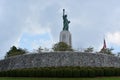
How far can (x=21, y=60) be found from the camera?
39906mm

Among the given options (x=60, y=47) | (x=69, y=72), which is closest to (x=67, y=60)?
(x=69, y=72)

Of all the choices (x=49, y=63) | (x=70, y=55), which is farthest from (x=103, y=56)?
(x=49, y=63)

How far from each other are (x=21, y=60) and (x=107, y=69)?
1168 centimetres

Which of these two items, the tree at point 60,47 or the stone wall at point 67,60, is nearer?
the stone wall at point 67,60

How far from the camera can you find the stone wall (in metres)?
37.9

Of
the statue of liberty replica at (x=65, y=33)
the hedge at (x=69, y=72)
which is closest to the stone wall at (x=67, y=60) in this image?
the hedge at (x=69, y=72)

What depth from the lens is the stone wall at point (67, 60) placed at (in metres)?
37.9

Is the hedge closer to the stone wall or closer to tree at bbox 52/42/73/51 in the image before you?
the stone wall

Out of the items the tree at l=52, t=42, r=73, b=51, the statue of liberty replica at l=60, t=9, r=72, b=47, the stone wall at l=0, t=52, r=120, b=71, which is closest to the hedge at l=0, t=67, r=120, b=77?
Answer: the stone wall at l=0, t=52, r=120, b=71

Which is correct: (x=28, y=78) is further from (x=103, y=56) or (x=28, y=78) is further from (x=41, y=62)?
(x=103, y=56)

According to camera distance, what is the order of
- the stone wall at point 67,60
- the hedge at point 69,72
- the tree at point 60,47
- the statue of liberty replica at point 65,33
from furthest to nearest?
the statue of liberty replica at point 65,33, the tree at point 60,47, the stone wall at point 67,60, the hedge at point 69,72

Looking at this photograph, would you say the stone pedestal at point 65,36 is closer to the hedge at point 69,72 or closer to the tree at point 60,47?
the tree at point 60,47

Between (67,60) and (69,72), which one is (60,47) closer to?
(67,60)

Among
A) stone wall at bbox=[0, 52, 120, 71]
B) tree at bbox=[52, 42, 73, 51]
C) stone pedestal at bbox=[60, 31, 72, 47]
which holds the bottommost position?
stone wall at bbox=[0, 52, 120, 71]
